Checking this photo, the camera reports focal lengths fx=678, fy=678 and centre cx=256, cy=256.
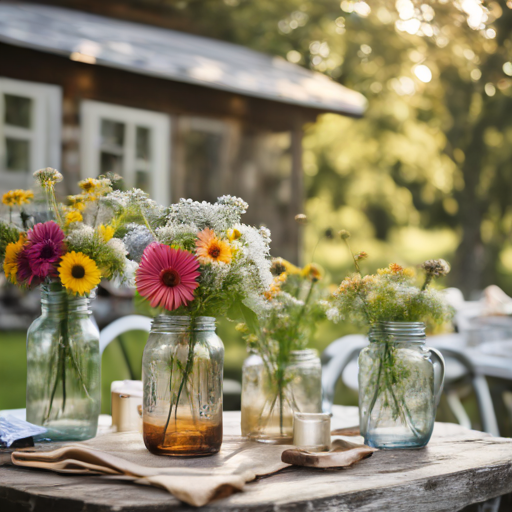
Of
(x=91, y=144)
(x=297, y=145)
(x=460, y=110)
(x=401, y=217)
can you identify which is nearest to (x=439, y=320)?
(x=91, y=144)

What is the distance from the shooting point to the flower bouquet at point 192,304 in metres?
1.35

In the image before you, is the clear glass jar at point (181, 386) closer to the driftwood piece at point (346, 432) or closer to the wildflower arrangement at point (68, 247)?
the wildflower arrangement at point (68, 247)

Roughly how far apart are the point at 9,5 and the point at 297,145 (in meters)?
3.23

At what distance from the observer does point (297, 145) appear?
7.53 meters

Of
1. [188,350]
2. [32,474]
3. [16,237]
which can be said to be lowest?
[32,474]

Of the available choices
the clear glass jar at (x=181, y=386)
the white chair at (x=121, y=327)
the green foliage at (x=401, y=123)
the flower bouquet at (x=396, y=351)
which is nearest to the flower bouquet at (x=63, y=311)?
the clear glass jar at (x=181, y=386)

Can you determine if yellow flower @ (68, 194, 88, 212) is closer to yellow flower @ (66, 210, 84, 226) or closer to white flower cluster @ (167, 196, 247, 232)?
yellow flower @ (66, 210, 84, 226)

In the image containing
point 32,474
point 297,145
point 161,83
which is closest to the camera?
point 32,474

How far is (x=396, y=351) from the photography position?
153 centimetres

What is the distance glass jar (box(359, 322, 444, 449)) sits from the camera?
1.51m

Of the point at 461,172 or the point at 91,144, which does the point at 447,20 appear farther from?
the point at 461,172

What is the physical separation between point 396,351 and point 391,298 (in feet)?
0.39

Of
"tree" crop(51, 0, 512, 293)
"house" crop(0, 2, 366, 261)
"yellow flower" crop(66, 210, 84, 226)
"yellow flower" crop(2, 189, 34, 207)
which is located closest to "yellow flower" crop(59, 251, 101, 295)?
"yellow flower" crop(66, 210, 84, 226)

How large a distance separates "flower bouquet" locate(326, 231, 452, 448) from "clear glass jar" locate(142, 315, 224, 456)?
0.32 meters
